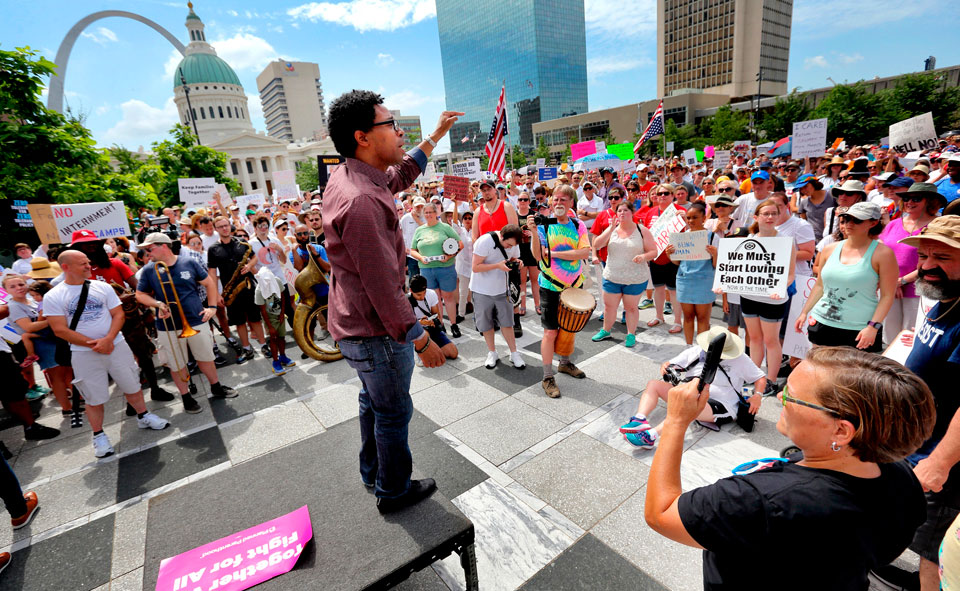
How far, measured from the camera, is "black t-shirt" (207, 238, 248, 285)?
6535 mm

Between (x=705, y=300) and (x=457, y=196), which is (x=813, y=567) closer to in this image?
(x=705, y=300)

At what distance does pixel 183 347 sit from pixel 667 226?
6.51 meters

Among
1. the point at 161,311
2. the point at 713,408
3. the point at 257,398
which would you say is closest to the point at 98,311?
the point at 161,311

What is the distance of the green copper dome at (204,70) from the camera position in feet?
293

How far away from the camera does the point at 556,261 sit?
16.3 feet

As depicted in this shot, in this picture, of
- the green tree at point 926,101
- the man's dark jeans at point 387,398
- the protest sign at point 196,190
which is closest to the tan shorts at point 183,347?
the man's dark jeans at point 387,398

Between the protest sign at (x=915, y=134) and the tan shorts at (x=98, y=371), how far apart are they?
14.3 meters

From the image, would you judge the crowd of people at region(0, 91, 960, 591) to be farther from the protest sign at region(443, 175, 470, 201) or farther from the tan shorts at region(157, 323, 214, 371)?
the protest sign at region(443, 175, 470, 201)

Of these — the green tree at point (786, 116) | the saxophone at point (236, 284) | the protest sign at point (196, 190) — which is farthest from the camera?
the green tree at point (786, 116)

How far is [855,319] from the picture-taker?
3621mm

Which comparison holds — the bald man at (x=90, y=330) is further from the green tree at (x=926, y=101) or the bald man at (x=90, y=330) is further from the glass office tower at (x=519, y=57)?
the glass office tower at (x=519, y=57)

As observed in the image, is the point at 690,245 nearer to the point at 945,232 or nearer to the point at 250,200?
the point at 945,232

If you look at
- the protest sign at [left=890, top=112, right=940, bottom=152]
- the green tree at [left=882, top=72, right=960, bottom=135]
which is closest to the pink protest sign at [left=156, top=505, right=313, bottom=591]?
the protest sign at [left=890, top=112, right=940, bottom=152]

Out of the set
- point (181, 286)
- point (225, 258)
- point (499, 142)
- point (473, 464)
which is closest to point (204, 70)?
point (499, 142)
